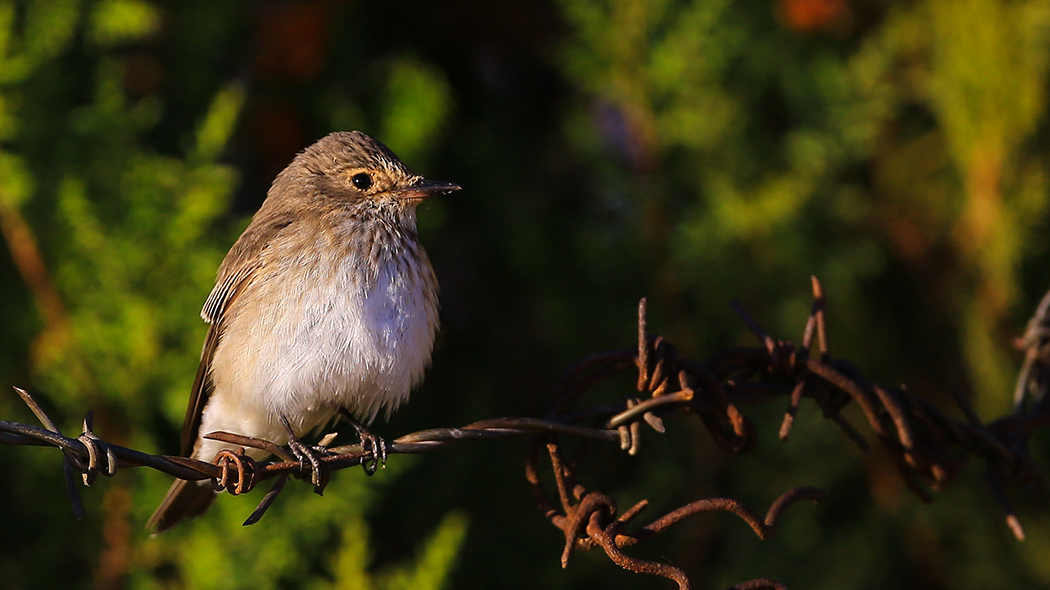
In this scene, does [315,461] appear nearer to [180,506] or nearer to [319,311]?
[319,311]

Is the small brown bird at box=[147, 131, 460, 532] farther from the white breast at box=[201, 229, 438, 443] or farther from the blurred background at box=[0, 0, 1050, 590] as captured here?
the blurred background at box=[0, 0, 1050, 590]

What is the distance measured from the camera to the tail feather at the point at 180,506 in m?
3.40

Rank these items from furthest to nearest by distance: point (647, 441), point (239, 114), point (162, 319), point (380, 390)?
point (647, 441) → point (239, 114) → point (162, 319) → point (380, 390)

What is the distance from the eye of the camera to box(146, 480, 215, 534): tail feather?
3400 mm

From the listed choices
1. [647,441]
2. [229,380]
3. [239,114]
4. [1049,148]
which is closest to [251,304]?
[229,380]

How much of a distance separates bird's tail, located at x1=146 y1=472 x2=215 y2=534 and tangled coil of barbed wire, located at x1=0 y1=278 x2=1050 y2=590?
742 millimetres

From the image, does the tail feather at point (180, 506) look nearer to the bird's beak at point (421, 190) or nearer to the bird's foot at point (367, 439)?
the bird's foot at point (367, 439)

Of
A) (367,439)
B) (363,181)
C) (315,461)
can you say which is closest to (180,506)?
(367,439)

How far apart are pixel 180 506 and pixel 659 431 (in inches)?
76.6

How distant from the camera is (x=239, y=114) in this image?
4.69 meters

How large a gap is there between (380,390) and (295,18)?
220cm

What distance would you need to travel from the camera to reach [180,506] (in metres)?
3.47

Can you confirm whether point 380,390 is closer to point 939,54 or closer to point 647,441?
point 647,441

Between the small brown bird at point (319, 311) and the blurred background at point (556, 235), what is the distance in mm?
617
